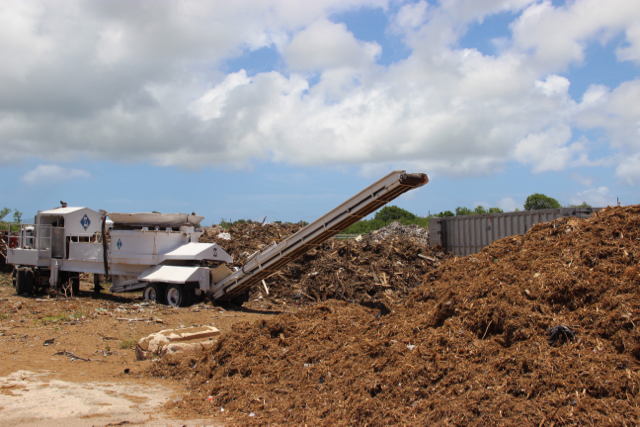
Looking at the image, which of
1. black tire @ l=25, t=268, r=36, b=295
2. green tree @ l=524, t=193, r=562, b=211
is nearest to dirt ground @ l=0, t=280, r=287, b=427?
black tire @ l=25, t=268, r=36, b=295

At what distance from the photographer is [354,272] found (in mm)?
16047

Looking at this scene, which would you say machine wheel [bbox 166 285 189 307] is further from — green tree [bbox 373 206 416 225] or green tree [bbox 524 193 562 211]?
green tree [bbox 373 206 416 225]

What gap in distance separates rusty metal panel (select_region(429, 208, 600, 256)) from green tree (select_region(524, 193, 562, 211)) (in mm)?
25378

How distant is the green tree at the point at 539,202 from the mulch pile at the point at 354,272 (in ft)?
86.4

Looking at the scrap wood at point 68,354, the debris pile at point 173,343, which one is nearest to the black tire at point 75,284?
the scrap wood at point 68,354

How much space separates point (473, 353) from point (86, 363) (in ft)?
19.9

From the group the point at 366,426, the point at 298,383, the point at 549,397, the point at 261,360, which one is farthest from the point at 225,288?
the point at 549,397

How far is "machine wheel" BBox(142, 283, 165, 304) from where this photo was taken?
536 inches

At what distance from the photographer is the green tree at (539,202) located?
3991 centimetres

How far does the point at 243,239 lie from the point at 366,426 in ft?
54.5

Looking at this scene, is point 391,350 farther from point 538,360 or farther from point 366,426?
point 538,360

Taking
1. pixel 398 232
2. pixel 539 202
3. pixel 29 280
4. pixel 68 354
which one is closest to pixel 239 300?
pixel 68 354

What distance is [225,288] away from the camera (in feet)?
44.4

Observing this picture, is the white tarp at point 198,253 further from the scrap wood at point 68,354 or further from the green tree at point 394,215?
the green tree at point 394,215
